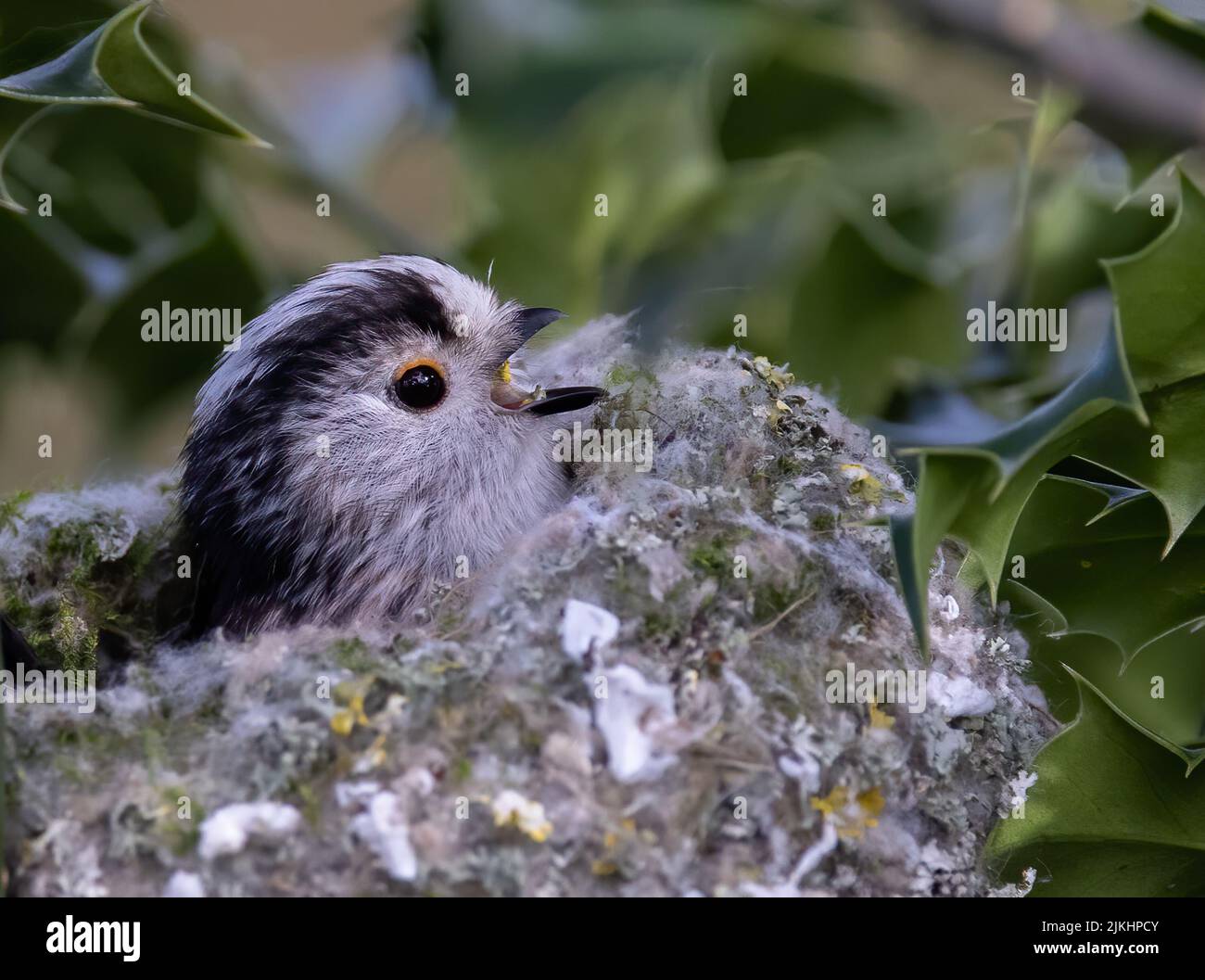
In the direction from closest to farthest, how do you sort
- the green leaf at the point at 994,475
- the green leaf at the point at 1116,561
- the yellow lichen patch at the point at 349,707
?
the green leaf at the point at 994,475 < the yellow lichen patch at the point at 349,707 < the green leaf at the point at 1116,561

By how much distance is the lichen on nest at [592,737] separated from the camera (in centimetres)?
146

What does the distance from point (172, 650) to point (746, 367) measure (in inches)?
42.5

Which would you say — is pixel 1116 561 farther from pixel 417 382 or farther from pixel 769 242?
pixel 417 382

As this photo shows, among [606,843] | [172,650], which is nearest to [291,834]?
[606,843]

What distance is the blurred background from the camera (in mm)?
2018

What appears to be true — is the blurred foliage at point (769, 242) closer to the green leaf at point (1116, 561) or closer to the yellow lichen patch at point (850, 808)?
the green leaf at point (1116, 561)

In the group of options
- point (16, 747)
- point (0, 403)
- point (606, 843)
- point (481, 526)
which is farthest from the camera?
point (0, 403)

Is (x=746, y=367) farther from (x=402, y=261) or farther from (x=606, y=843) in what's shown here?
(x=606, y=843)

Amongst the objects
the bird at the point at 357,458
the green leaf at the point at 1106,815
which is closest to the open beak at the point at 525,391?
the bird at the point at 357,458

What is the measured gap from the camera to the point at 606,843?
145 cm

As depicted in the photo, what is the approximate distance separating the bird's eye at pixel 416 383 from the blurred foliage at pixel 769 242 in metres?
0.30

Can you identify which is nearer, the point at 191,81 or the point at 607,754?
the point at 607,754

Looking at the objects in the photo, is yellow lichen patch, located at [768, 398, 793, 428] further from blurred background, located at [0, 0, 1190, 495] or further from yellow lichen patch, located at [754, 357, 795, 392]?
blurred background, located at [0, 0, 1190, 495]

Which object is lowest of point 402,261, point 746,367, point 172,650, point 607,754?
point 607,754
